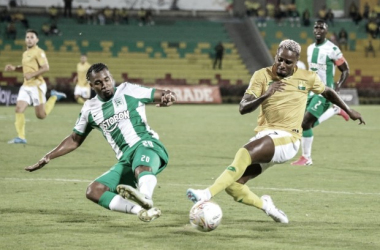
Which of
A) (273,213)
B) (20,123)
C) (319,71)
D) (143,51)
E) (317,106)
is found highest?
(273,213)

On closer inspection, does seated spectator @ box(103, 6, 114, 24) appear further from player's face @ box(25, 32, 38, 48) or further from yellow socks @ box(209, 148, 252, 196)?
yellow socks @ box(209, 148, 252, 196)

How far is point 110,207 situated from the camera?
7.43m

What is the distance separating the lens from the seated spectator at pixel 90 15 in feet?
146

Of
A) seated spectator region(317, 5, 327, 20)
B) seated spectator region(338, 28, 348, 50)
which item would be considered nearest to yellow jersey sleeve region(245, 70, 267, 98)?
seated spectator region(338, 28, 348, 50)

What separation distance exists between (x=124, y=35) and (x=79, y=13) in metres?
2.76

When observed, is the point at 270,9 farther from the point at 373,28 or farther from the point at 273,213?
the point at 273,213

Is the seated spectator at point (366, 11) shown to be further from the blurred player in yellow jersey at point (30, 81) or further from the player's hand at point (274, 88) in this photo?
the player's hand at point (274, 88)

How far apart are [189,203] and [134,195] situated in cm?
252

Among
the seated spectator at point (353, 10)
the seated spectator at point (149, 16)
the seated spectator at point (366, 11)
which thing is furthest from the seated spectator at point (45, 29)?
the seated spectator at point (366, 11)

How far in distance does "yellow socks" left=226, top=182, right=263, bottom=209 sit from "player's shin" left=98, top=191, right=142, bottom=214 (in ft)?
3.23

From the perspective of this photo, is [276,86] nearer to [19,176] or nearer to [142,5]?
[19,176]

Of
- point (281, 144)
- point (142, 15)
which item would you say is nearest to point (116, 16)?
point (142, 15)

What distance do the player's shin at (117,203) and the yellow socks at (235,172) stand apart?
74 cm

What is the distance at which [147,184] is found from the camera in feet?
24.0
